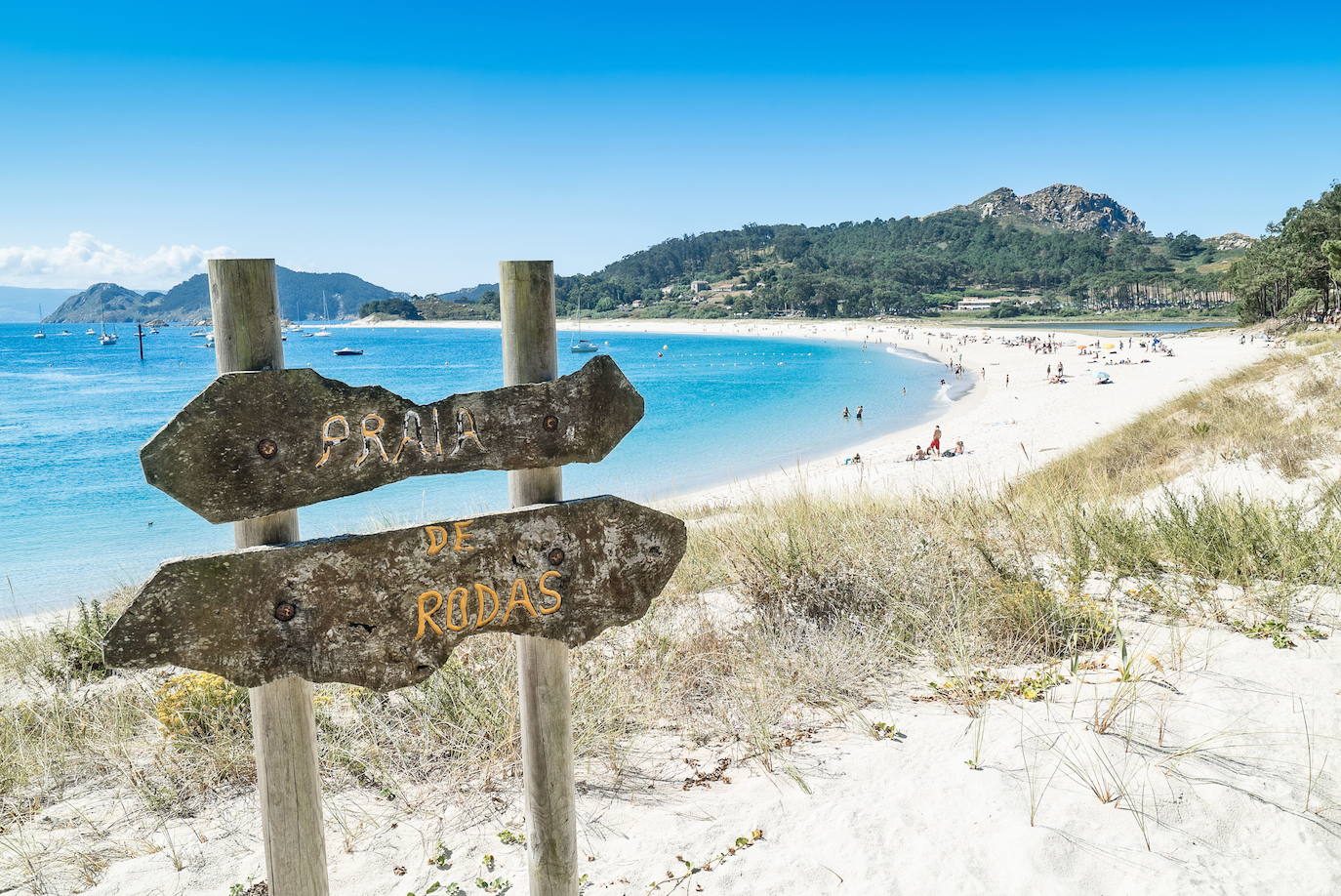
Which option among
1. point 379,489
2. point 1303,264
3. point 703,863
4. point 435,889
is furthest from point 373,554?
point 1303,264

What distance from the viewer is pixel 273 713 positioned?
2.19m

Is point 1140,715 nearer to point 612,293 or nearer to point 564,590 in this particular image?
point 564,590

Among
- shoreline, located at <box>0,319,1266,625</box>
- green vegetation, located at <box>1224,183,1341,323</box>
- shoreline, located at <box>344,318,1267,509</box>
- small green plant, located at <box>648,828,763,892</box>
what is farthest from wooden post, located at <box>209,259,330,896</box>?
green vegetation, located at <box>1224,183,1341,323</box>

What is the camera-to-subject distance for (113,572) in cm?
1267

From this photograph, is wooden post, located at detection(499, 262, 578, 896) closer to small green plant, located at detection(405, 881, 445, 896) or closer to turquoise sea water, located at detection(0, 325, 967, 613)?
small green plant, located at detection(405, 881, 445, 896)

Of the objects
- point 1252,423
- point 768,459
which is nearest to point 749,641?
point 1252,423

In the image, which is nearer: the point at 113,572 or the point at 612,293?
the point at 113,572

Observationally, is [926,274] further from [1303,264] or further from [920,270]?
[1303,264]

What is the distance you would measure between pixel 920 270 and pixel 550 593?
494ft

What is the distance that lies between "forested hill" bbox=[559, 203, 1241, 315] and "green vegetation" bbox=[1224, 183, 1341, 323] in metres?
65.7

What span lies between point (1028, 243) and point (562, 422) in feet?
627

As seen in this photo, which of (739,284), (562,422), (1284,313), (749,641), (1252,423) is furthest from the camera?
(739,284)

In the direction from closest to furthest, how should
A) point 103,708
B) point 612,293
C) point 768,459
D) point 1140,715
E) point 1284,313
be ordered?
point 1140,715
point 103,708
point 768,459
point 1284,313
point 612,293

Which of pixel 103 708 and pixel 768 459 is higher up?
pixel 103 708
